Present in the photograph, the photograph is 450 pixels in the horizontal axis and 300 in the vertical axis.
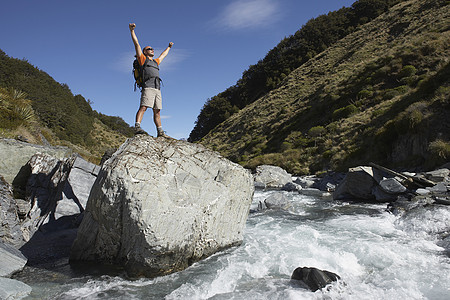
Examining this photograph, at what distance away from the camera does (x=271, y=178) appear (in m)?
20.7

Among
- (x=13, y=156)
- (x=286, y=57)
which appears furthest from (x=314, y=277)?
(x=286, y=57)

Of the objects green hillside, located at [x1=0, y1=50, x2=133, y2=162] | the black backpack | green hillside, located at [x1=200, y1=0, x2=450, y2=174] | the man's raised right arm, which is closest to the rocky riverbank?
the black backpack

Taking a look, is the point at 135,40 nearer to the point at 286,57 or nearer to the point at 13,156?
the point at 13,156

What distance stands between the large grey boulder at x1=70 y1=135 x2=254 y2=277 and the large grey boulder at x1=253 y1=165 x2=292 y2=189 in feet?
42.1

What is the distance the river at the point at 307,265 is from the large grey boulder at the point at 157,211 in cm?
35

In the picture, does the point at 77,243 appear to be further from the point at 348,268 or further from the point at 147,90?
the point at 348,268

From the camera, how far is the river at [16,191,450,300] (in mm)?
4598

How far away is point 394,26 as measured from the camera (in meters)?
42.7

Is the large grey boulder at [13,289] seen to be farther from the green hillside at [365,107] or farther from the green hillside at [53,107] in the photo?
the green hillside at [53,107]

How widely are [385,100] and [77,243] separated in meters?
27.2

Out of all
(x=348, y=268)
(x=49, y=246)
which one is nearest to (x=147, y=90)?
(x=49, y=246)

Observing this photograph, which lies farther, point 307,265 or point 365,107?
point 365,107

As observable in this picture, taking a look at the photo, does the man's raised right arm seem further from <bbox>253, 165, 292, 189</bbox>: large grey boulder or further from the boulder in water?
<bbox>253, 165, 292, 189</bbox>: large grey boulder

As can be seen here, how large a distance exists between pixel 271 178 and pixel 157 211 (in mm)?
16169
